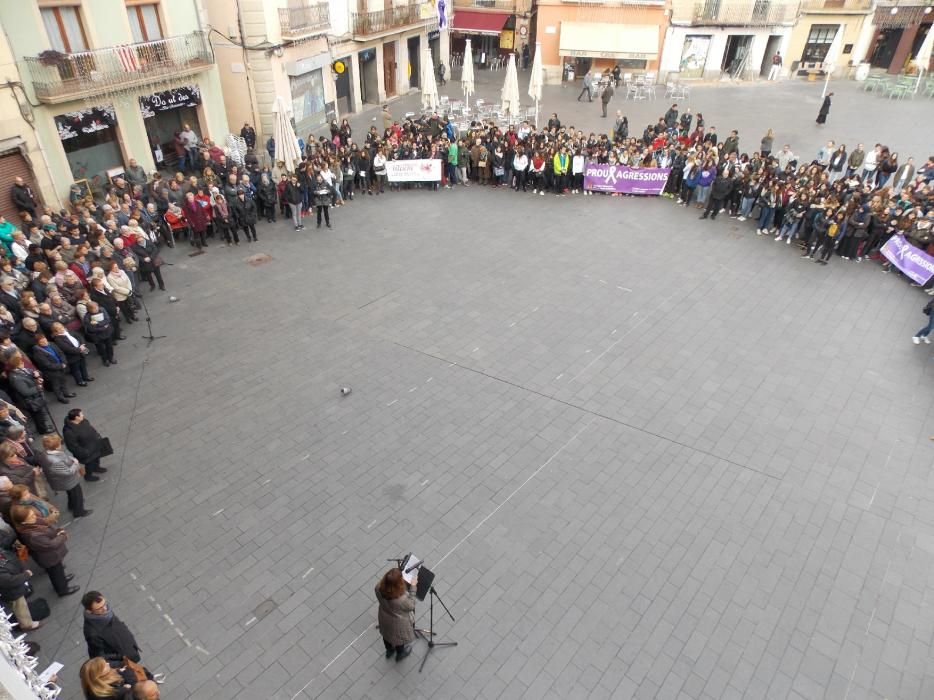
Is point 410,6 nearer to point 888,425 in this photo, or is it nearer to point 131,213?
point 131,213

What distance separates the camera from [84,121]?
18719 mm

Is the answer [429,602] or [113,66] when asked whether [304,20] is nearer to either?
[113,66]

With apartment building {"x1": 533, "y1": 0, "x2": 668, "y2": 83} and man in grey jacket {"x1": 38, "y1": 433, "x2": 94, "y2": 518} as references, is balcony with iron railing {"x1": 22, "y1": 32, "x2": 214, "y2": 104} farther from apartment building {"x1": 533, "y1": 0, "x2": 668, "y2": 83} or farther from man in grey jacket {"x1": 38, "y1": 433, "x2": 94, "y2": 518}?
apartment building {"x1": 533, "y1": 0, "x2": 668, "y2": 83}

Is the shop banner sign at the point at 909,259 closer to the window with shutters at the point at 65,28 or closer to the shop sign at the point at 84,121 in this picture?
the shop sign at the point at 84,121

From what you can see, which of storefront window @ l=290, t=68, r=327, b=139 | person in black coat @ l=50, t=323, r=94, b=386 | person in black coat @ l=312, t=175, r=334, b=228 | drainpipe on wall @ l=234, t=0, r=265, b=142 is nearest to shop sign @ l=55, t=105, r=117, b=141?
drainpipe on wall @ l=234, t=0, r=265, b=142

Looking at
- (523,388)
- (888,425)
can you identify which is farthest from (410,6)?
(888,425)

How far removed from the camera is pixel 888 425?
1093cm

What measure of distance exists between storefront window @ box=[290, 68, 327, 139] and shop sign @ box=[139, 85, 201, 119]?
16.0ft

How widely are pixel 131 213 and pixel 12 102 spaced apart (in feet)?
15.8

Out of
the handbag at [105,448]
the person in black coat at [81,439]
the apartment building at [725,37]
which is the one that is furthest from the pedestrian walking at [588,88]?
the person in black coat at [81,439]

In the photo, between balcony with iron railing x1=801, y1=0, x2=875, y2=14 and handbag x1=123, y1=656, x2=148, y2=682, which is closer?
handbag x1=123, y1=656, x2=148, y2=682

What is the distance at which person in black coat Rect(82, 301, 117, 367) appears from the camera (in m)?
11.7

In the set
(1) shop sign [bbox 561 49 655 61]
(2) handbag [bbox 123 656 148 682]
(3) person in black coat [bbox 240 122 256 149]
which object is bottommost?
(2) handbag [bbox 123 656 148 682]

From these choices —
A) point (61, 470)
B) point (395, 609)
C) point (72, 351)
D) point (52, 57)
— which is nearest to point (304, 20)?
point (52, 57)
